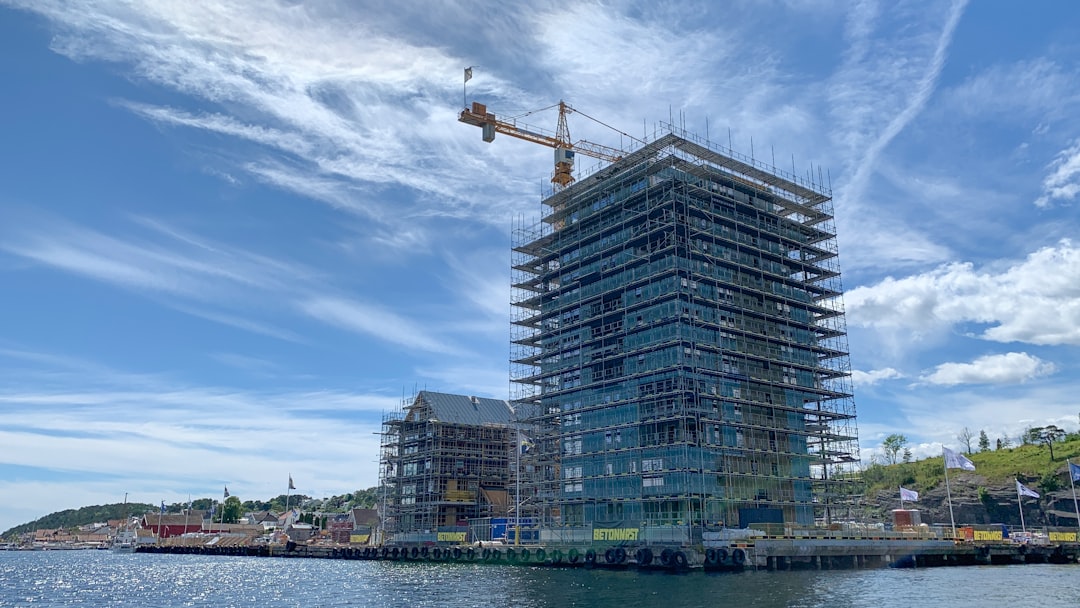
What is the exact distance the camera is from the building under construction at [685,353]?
97375 millimetres

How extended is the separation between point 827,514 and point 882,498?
6516 centimetres

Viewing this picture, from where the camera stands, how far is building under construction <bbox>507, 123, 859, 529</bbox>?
319ft

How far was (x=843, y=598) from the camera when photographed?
176ft

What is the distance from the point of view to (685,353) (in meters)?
97.7

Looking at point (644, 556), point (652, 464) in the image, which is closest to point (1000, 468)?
point (652, 464)

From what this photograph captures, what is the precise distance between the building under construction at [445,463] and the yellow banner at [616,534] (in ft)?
138

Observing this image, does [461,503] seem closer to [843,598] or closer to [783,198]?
[783,198]

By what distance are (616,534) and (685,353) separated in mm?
22615

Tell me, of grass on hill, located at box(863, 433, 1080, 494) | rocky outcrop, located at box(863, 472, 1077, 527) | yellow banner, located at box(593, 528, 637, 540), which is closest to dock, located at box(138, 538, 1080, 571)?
yellow banner, located at box(593, 528, 637, 540)

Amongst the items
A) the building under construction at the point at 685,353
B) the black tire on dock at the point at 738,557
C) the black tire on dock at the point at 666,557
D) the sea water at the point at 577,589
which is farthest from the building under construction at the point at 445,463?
the black tire on dock at the point at 738,557

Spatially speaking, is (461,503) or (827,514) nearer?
(827,514)

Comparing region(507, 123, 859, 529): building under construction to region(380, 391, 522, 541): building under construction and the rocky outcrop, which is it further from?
the rocky outcrop

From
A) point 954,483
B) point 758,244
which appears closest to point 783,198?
point 758,244

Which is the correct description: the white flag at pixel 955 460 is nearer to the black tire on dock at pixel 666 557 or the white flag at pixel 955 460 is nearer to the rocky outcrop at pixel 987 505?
the black tire on dock at pixel 666 557
